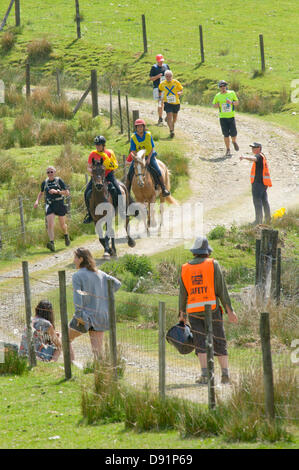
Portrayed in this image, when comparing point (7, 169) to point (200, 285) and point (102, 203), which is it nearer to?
point (102, 203)

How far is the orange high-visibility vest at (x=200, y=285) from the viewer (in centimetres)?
1034

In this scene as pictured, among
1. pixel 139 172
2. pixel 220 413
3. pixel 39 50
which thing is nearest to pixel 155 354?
pixel 220 413

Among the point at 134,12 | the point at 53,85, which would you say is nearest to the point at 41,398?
the point at 53,85

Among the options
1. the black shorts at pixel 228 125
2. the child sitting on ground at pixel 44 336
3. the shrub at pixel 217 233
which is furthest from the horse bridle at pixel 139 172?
the child sitting on ground at pixel 44 336

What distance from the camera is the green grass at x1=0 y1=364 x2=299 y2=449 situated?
834 centimetres

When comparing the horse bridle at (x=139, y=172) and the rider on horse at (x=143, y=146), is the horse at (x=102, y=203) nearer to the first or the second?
the horse bridle at (x=139, y=172)

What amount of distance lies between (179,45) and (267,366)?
1408 inches

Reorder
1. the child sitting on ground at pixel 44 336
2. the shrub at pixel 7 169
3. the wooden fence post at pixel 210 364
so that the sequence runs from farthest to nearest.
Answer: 1. the shrub at pixel 7 169
2. the child sitting on ground at pixel 44 336
3. the wooden fence post at pixel 210 364

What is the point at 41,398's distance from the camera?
34.1ft

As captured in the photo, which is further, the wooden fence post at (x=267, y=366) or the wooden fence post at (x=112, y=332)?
the wooden fence post at (x=112, y=332)

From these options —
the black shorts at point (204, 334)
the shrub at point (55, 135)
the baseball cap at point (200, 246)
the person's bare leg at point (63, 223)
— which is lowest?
the person's bare leg at point (63, 223)

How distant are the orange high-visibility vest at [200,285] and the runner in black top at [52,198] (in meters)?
8.74

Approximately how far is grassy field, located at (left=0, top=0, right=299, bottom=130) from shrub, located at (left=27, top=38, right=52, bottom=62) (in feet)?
0.69

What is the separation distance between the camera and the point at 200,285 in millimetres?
10367
